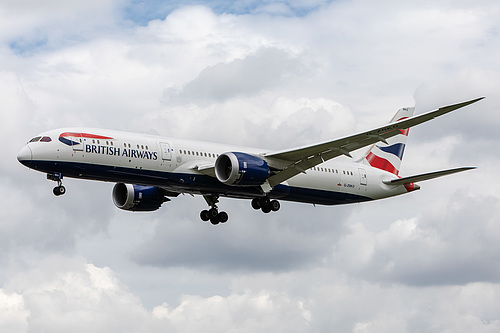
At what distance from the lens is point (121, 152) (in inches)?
1868

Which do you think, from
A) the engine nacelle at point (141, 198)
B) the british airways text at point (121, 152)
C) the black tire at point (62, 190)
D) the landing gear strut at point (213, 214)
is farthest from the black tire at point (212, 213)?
the black tire at point (62, 190)

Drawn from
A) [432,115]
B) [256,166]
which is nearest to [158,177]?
[256,166]

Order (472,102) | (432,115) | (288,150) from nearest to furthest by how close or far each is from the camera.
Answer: (472,102)
(432,115)
(288,150)

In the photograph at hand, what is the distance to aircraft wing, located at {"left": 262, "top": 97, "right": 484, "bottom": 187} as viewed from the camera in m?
45.3

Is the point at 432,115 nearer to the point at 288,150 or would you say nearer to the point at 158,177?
the point at 288,150

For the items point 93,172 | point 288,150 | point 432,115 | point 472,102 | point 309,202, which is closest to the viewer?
point 472,102

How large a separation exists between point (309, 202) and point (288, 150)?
6594 millimetres

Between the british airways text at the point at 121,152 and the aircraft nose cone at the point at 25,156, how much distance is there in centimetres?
303

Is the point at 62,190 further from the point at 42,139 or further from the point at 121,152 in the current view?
the point at 121,152

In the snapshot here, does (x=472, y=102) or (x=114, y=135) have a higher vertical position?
(x=114, y=135)

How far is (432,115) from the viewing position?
144 feet

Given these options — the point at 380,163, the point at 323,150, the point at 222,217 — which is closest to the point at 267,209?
the point at 222,217

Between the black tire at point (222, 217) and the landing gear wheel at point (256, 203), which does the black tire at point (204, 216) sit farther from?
the landing gear wheel at point (256, 203)

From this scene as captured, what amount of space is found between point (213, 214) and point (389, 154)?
553 inches
